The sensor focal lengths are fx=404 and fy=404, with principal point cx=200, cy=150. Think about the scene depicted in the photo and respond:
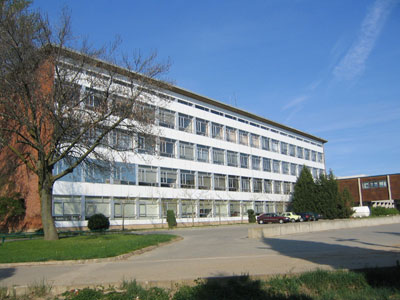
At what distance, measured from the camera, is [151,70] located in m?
21.3

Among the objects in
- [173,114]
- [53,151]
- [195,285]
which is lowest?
[195,285]

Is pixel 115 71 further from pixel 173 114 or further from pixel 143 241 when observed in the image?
pixel 173 114

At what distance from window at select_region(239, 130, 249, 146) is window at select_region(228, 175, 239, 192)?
19.7 ft

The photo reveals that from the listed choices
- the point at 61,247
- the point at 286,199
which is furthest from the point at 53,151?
the point at 286,199

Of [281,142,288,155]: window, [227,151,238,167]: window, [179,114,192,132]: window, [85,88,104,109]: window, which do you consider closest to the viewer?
[85,88,104,109]: window

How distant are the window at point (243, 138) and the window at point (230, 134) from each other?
1557mm

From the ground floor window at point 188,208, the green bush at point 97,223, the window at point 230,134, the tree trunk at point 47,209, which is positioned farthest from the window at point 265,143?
the tree trunk at point 47,209

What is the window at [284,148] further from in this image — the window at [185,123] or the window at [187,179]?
the window at [187,179]

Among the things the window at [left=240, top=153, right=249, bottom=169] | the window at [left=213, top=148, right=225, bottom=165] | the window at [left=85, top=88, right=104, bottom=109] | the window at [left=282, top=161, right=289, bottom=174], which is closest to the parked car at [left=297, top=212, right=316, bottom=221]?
the window at [left=240, top=153, right=249, bottom=169]

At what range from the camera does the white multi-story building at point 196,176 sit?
39469 mm

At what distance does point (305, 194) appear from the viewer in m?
62.0

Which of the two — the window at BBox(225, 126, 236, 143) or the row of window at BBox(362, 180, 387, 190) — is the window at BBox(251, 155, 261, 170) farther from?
the row of window at BBox(362, 180, 387, 190)

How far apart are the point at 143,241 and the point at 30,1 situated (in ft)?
51.2

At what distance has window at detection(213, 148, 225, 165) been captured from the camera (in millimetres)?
54672
